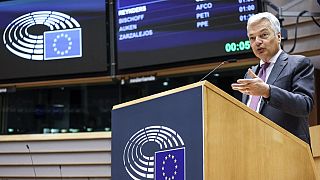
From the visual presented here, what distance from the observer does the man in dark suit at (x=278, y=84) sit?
236cm

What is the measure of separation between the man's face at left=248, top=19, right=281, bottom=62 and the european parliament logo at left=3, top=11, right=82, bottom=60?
10.7 ft

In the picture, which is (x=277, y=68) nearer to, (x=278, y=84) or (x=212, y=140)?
(x=278, y=84)

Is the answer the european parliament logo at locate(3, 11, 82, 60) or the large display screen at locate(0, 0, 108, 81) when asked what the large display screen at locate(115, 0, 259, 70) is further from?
the european parliament logo at locate(3, 11, 82, 60)

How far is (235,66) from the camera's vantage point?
5.12 m

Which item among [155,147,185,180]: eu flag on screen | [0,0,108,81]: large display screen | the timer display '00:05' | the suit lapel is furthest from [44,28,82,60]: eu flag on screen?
[155,147,185,180]: eu flag on screen

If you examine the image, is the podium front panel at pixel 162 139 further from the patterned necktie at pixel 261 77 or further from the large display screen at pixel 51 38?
the large display screen at pixel 51 38

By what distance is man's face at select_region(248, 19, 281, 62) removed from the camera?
9.02ft

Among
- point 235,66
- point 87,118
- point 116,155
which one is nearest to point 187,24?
point 235,66

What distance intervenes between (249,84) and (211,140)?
0.31m

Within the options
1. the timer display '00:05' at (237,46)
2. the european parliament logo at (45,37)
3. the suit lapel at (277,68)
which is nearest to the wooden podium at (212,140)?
the suit lapel at (277,68)

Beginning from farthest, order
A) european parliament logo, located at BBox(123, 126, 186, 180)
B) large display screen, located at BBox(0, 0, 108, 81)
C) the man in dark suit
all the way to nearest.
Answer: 1. large display screen, located at BBox(0, 0, 108, 81)
2. the man in dark suit
3. european parliament logo, located at BBox(123, 126, 186, 180)

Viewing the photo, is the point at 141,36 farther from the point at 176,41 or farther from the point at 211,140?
the point at 211,140

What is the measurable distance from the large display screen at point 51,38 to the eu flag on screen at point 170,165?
3.48 meters

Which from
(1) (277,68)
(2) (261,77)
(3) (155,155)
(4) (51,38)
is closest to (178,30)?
(4) (51,38)
